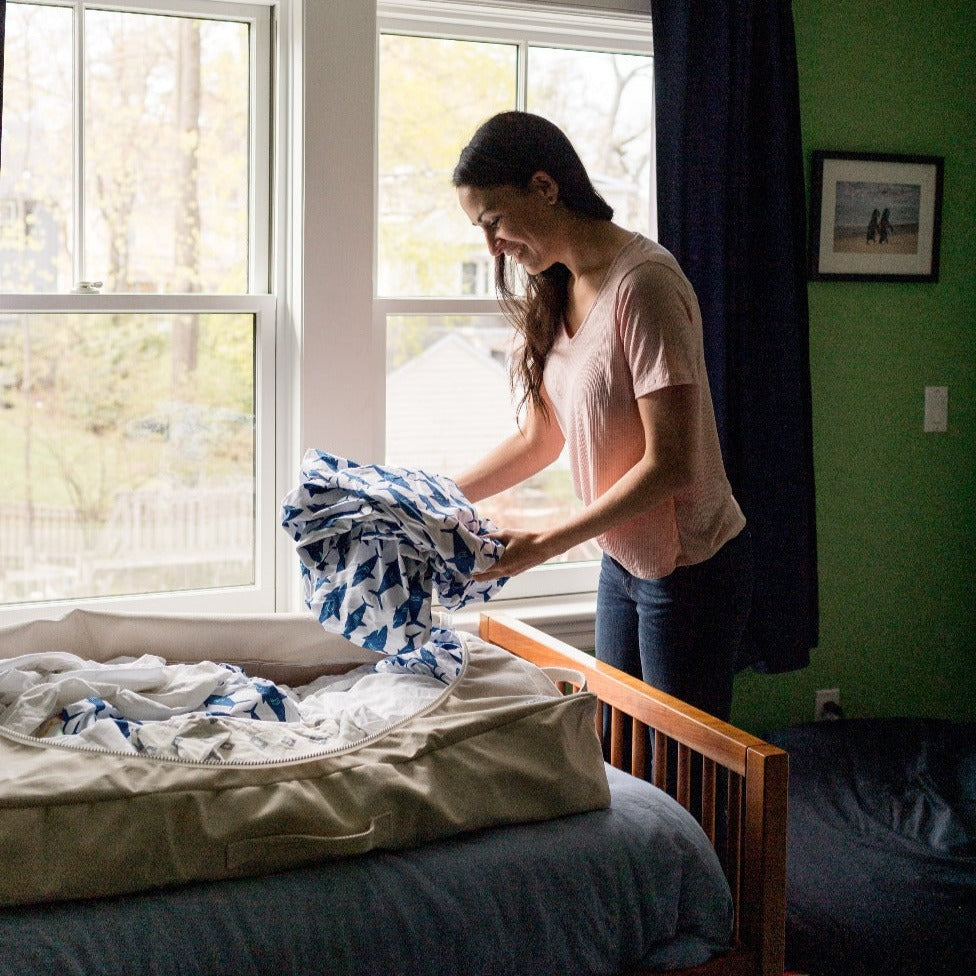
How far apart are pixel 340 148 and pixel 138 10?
0.45 meters

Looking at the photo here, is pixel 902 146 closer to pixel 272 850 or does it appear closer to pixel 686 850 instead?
pixel 686 850

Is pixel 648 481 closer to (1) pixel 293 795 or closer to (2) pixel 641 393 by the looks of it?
(2) pixel 641 393

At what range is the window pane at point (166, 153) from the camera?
2381 mm

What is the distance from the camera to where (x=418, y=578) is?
5.55 ft

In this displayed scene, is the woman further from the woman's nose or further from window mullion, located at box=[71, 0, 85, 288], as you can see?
window mullion, located at box=[71, 0, 85, 288]

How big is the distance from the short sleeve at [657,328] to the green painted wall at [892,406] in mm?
1254

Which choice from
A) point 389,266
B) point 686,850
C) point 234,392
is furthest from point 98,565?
point 686,850

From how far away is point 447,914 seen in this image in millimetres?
1407

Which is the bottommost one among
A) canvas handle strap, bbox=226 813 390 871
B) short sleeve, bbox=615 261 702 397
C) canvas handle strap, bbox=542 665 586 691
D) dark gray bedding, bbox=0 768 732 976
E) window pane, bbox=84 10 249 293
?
dark gray bedding, bbox=0 768 732 976

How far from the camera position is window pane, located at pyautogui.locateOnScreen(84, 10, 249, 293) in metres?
2.38

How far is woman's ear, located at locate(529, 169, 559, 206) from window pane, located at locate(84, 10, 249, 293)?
812mm

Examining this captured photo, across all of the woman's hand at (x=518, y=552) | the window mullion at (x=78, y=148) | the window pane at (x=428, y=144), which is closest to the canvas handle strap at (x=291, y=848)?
the woman's hand at (x=518, y=552)

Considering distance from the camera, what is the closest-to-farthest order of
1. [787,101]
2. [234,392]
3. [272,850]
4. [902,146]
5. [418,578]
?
[272,850], [418,578], [234,392], [787,101], [902,146]

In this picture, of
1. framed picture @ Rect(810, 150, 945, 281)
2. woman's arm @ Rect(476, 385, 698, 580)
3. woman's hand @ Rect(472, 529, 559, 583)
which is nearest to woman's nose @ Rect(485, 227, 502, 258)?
woman's arm @ Rect(476, 385, 698, 580)
